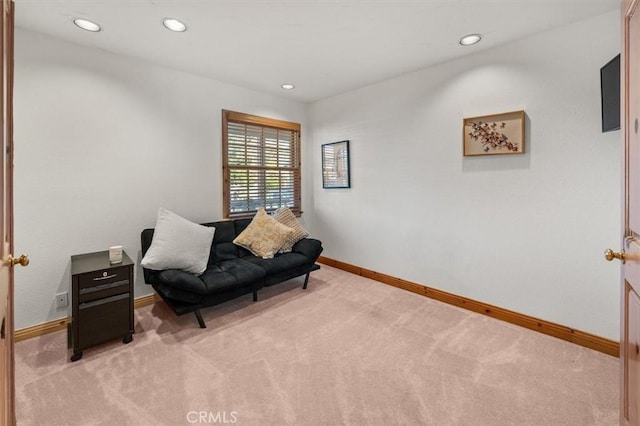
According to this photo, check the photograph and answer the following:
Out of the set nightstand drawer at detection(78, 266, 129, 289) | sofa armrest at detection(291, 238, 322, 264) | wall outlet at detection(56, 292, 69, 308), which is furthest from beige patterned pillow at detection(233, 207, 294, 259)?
wall outlet at detection(56, 292, 69, 308)

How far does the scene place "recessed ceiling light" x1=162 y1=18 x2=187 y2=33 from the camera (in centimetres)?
222

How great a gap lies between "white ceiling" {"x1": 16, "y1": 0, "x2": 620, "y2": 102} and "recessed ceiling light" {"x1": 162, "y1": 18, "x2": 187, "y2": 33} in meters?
0.05

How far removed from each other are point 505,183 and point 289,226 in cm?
237

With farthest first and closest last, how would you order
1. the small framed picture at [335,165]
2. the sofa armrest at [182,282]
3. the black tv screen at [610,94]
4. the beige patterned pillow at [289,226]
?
the small framed picture at [335,165] < the beige patterned pillow at [289,226] < the sofa armrest at [182,282] < the black tv screen at [610,94]

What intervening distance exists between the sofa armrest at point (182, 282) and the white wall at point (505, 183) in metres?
2.20

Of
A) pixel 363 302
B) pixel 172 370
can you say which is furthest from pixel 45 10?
pixel 363 302

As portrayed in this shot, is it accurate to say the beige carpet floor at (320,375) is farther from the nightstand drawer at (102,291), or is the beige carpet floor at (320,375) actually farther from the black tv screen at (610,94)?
the black tv screen at (610,94)

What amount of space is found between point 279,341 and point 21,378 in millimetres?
1659

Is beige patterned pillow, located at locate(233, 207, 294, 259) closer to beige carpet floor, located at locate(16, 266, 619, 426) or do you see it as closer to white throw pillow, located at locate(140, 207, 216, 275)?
white throw pillow, located at locate(140, 207, 216, 275)

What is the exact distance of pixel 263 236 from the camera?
3.42 metres

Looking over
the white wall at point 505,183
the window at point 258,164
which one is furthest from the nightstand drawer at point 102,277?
the white wall at point 505,183

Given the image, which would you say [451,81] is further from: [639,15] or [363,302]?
[363,302]

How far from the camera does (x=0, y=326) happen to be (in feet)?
3.06

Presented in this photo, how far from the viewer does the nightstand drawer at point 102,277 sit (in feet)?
6.96
